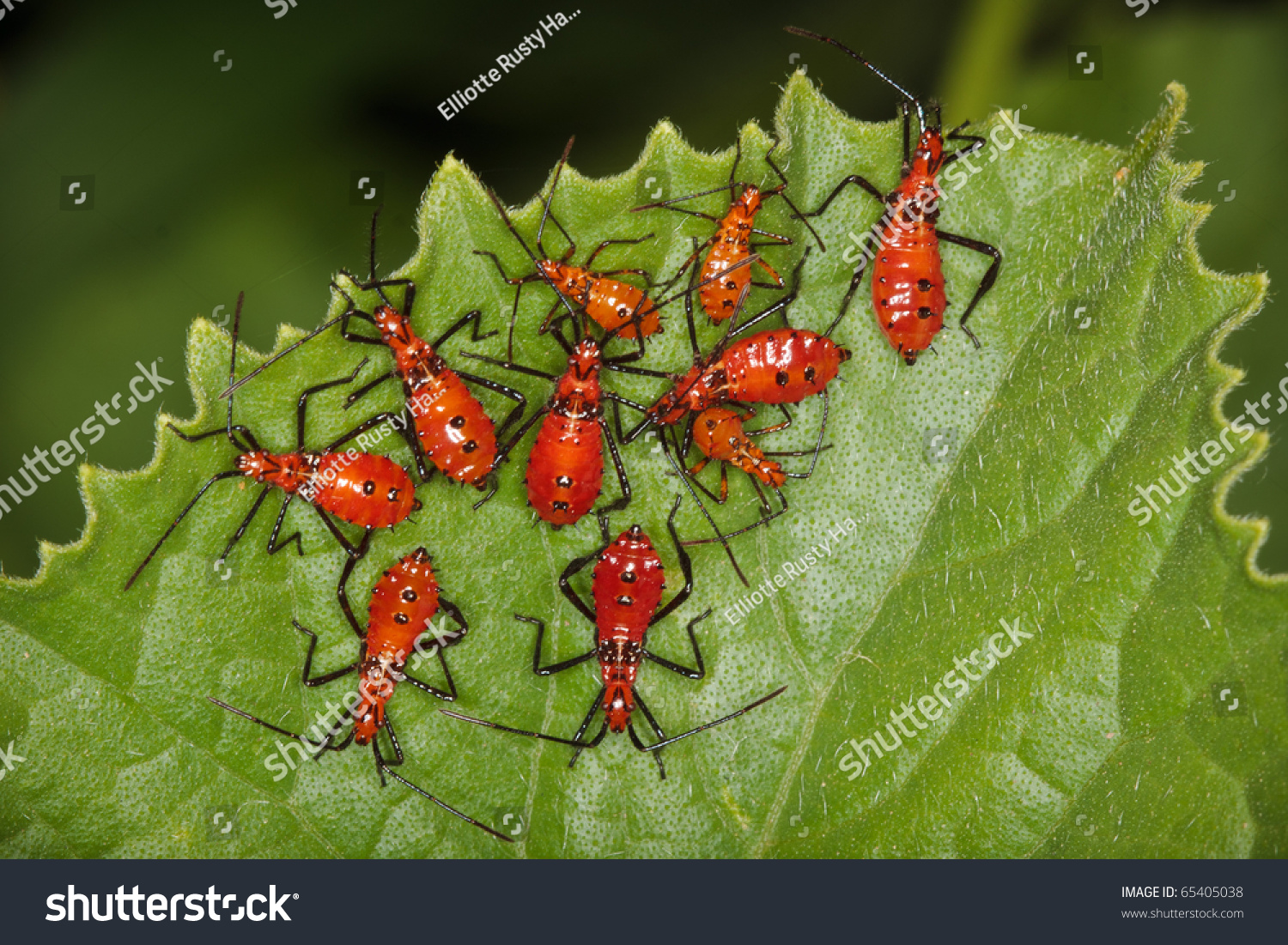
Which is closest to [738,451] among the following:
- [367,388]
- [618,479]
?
[618,479]

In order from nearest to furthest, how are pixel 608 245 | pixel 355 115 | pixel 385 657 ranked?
pixel 608 245
pixel 385 657
pixel 355 115

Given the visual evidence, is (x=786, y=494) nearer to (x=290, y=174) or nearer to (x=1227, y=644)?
(x=1227, y=644)

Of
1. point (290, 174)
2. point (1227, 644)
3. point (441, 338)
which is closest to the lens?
point (1227, 644)

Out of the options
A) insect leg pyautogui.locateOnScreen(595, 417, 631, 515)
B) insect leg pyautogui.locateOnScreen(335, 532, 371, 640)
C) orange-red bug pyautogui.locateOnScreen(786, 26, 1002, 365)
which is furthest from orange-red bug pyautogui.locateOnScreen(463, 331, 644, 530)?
orange-red bug pyautogui.locateOnScreen(786, 26, 1002, 365)

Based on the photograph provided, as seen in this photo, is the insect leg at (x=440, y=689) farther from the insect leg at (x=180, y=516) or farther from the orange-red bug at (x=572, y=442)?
the insect leg at (x=180, y=516)

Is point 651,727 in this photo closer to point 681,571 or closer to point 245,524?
point 681,571

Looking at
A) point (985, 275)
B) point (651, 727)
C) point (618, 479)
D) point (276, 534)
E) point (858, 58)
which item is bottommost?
point (651, 727)
